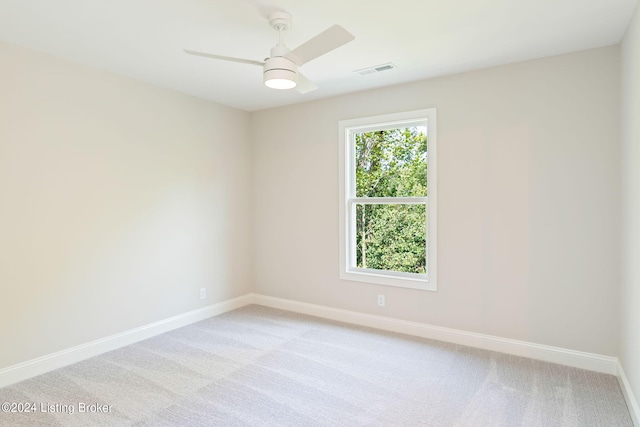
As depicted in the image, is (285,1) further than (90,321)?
No

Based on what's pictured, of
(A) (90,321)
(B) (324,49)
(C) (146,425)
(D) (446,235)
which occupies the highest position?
(B) (324,49)

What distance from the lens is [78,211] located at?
3.13 meters

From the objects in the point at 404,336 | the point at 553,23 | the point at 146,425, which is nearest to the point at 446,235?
the point at 404,336

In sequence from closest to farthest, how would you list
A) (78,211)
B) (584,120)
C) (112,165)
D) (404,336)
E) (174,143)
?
(584,120)
(78,211)
(112,165)
(404,336)
(174,143)

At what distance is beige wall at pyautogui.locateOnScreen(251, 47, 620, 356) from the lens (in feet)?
9.32

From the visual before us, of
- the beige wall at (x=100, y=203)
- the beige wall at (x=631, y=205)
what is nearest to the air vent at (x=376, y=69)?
the beige wall at (x=631, y=205)

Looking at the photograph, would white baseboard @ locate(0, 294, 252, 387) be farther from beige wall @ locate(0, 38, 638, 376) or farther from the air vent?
the air vent

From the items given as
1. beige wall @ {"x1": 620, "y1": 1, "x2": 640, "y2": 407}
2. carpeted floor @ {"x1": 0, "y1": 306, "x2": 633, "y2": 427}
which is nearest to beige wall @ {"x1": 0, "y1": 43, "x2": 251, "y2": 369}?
carpeted floor @ {"x1": 0, "y1": 306, "x2": 633, "y2": 427}

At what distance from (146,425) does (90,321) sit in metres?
1.42

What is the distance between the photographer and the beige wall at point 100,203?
278 cm

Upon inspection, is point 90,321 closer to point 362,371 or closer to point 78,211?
point 78,211

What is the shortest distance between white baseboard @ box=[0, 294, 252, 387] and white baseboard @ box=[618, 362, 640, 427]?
378cm

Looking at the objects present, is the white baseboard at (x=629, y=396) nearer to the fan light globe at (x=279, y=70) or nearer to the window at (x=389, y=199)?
the window at (x=389, y=199)

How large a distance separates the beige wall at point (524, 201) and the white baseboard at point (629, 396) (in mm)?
207
